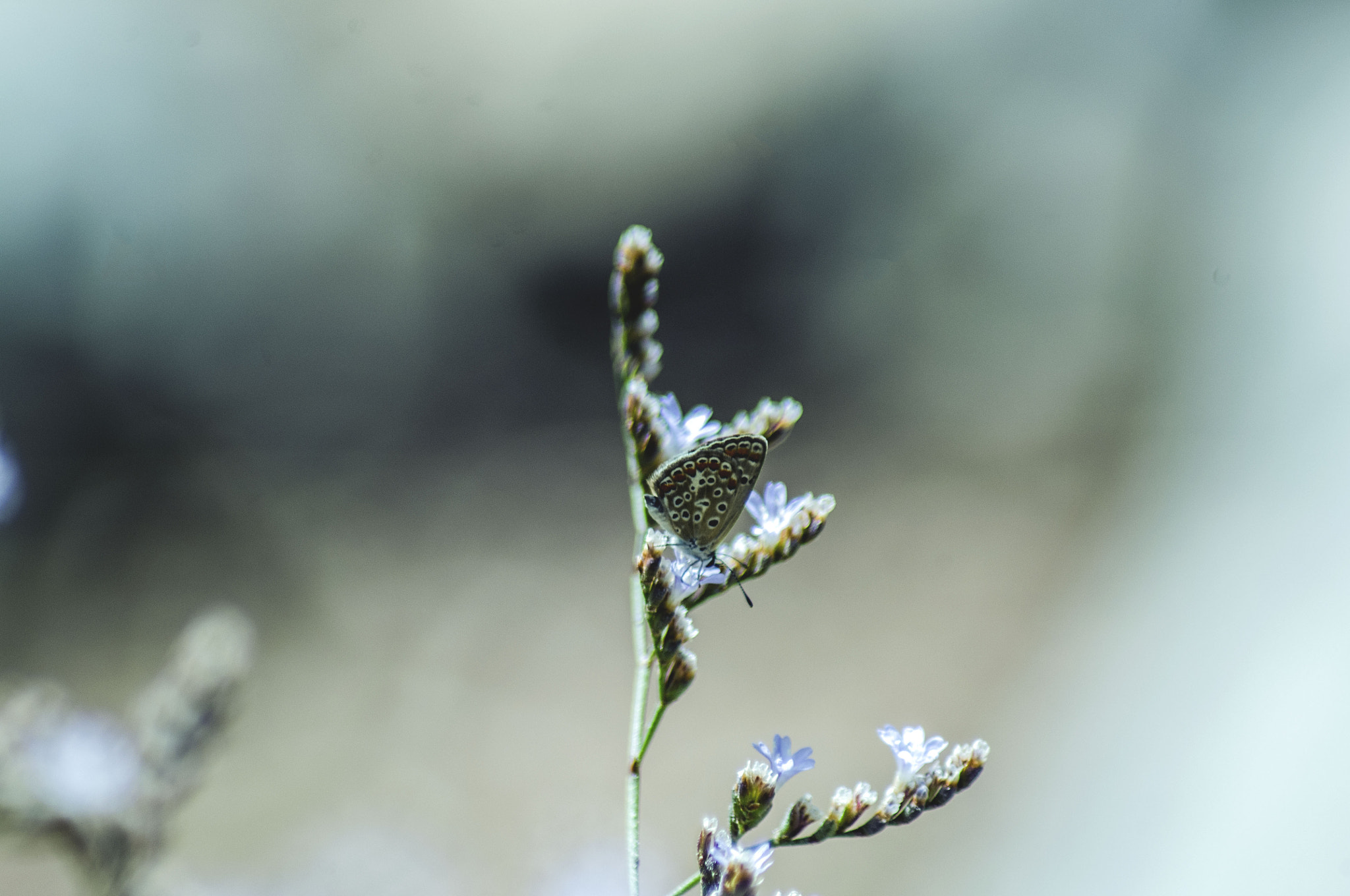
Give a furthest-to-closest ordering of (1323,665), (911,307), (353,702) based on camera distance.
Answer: (911,307), (353,702), (1323,665)

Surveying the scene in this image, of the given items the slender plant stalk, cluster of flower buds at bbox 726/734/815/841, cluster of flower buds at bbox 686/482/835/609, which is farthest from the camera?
cluster of flower buds at bbox 686/482/835/609

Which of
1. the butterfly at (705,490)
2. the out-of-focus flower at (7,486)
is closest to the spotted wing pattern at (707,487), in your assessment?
the butterfly at (705,490)

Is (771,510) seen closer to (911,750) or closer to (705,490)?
(705,490)

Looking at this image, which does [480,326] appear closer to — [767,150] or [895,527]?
[767,150]

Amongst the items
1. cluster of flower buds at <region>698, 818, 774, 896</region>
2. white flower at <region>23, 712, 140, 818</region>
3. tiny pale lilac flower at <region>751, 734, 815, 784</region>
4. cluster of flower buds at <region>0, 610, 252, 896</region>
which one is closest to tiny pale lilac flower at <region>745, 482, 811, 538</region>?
tiny pale lilac flower at <region>751, 734, 815, 784</region>

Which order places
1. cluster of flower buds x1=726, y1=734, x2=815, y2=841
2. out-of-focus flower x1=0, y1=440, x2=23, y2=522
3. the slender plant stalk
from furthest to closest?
out-of-focus flower x1=0, y1=440, x2=23, y2=522 → cluster of flower buds x1=726, y1=734, x2=815, y2=841 → the slender plant stalk

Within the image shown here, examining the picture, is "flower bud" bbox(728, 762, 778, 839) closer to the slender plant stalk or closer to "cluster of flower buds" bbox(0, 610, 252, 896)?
the slender plant stalk

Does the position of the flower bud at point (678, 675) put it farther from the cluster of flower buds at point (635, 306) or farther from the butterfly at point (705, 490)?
the cluster of flower buds at point (635, 306)

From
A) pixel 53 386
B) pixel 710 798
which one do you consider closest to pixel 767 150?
pixel 710 798
